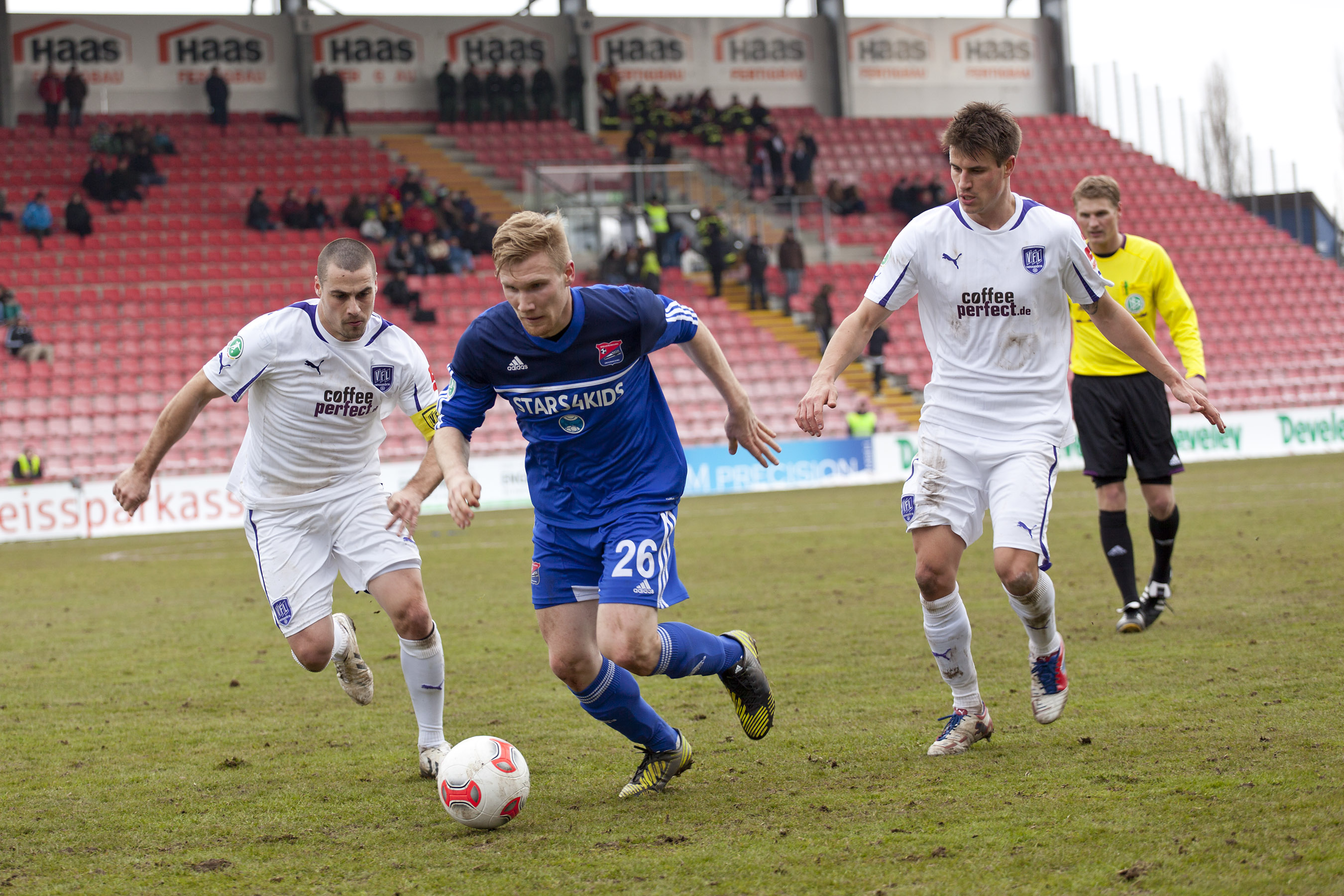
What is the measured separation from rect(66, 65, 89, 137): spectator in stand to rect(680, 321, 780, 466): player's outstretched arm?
26985 millimetres

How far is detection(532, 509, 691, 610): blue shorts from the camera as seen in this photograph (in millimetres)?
4336

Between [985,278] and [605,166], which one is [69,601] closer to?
[985,278]

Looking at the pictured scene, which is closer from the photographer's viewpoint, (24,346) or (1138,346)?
(1138,346)

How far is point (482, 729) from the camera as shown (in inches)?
225

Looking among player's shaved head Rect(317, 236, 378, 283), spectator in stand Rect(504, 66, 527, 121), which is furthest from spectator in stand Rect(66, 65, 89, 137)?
player's shaved head Rect(317, 236, 378, 283)

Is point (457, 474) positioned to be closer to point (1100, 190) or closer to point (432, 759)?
point (432, 759)

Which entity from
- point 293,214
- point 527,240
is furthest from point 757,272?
point 527,240

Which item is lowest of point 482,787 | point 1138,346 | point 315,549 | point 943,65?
point 482,787

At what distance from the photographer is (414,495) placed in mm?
4477

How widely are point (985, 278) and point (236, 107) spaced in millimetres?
28644

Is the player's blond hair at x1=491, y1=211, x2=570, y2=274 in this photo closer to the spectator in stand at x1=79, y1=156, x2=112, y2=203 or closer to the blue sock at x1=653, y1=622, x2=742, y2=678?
the blue sock at x1=653, y1=622, x2=742, y2=678

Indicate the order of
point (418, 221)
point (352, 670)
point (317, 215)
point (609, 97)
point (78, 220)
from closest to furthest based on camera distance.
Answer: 1. point (352, 670)
2. point (78, 220)
3. point (418, 221)
4. point (317, 215)
5. point (609, 97)

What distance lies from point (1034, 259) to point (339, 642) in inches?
128

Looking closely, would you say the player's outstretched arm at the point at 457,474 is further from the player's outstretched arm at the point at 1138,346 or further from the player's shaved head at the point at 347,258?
the player's outstretched arm at the point at 1138,346
